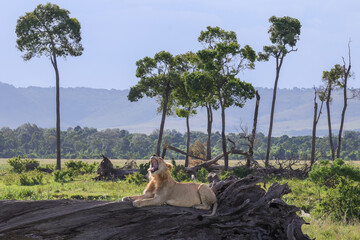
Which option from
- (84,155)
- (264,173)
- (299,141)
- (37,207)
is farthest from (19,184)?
(299,141)

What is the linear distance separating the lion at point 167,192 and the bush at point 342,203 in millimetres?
8282

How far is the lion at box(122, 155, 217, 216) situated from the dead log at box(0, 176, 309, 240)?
0.16m

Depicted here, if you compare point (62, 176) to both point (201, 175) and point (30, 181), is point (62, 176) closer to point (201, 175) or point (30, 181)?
point (30, 181)

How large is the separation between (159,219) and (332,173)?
42.0 feet

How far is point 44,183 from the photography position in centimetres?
2823

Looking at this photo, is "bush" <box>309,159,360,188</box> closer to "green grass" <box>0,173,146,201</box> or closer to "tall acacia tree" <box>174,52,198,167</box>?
"green grass" <box>0,173,146,201</box>

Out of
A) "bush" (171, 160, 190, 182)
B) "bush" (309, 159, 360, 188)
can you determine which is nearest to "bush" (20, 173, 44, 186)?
"bush" (171, 160, 190, 182)

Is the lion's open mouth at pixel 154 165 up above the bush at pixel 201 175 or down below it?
above

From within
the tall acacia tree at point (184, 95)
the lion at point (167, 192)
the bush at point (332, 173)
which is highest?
the tall acacia tree at point (184, 95)

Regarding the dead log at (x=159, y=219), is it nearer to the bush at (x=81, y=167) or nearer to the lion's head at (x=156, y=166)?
the lion's head at (x=156, y=166)

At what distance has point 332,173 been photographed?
19.4m

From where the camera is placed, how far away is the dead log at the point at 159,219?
7609 millimetres

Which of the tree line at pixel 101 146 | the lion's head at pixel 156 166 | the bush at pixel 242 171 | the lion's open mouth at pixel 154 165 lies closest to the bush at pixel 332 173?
the bush at pixel 242 171

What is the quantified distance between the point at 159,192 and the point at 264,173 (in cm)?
2520
